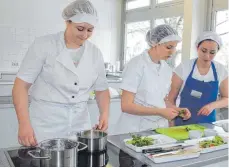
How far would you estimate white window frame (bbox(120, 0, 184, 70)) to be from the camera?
12.5 feet

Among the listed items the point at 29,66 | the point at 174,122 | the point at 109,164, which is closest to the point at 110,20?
the point at 174,122

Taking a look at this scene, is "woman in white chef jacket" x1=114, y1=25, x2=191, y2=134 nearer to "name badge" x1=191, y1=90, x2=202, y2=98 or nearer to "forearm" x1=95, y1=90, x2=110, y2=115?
"forearm" x1=95, y1=90, x2=110, y2=115

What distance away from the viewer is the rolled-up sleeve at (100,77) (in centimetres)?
162

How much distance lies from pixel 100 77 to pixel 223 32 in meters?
2.16

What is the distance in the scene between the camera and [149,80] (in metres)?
1.75

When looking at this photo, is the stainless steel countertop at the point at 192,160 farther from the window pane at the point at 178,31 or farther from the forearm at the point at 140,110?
the window pane at the point at 178,31

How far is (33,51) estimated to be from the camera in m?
1.45

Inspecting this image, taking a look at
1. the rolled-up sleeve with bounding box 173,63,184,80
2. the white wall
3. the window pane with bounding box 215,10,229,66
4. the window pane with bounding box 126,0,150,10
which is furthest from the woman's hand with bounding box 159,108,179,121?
the window pane with bounding box 126,0,150,10

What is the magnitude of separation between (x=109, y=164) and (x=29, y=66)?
68 cm

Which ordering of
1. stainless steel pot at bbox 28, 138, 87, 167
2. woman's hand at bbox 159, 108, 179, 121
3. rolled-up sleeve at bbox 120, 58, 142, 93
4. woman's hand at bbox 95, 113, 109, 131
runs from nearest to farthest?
stainless steel pot at bbox 28, 138, 87, 167
woman's hand at bbox 95, 113, 109, 131
woman's hand at bbox 159, 108, 179, 121
rolled-up sleeve at bbox 120, 58, 142, 93

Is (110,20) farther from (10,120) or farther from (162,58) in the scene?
(162,58)

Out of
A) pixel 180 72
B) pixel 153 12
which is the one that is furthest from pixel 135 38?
pixel 180 72

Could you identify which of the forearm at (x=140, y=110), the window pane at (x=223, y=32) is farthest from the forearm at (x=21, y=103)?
the window pane at (x=223, y=32)

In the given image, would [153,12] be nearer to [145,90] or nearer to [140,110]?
[145,90]
